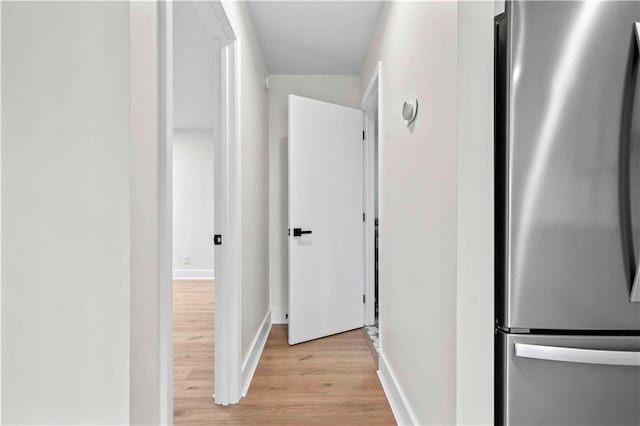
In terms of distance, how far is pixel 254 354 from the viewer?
2.66 meters

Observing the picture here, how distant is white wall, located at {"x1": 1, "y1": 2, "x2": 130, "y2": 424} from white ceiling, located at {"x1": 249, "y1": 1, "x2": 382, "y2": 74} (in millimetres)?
1997

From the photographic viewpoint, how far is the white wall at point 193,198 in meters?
6.56

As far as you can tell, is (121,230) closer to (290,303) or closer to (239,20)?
(239,20)

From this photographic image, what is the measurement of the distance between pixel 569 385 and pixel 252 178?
7.21 feet

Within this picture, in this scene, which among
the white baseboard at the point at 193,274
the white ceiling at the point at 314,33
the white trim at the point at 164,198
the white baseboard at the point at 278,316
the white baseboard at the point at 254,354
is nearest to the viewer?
the white trim at the point at 164,198

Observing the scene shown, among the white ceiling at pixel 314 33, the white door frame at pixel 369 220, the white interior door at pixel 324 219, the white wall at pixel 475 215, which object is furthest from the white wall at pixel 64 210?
the white door frame at pixel 369 220

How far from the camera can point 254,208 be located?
2824mm

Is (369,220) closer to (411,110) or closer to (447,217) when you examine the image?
(411,110)

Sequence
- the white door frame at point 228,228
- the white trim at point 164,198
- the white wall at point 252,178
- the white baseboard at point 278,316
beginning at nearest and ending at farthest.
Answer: the white trim at point 164,198
the white door frame at point 228,228
the white wall at point 252,178
the white baseboard at point 278,316

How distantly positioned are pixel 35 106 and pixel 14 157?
5.1 inches

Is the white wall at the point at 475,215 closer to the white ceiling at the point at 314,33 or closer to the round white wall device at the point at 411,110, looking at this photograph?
the round white wall device at the point at 411,110

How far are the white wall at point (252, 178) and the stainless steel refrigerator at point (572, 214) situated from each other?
1612 mm

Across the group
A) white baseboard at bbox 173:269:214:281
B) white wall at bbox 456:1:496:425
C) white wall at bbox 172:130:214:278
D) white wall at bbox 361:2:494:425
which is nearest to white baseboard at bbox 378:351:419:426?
white wall at bbox 361:2:494:425

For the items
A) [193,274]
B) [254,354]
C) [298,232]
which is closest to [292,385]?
[254,354]
